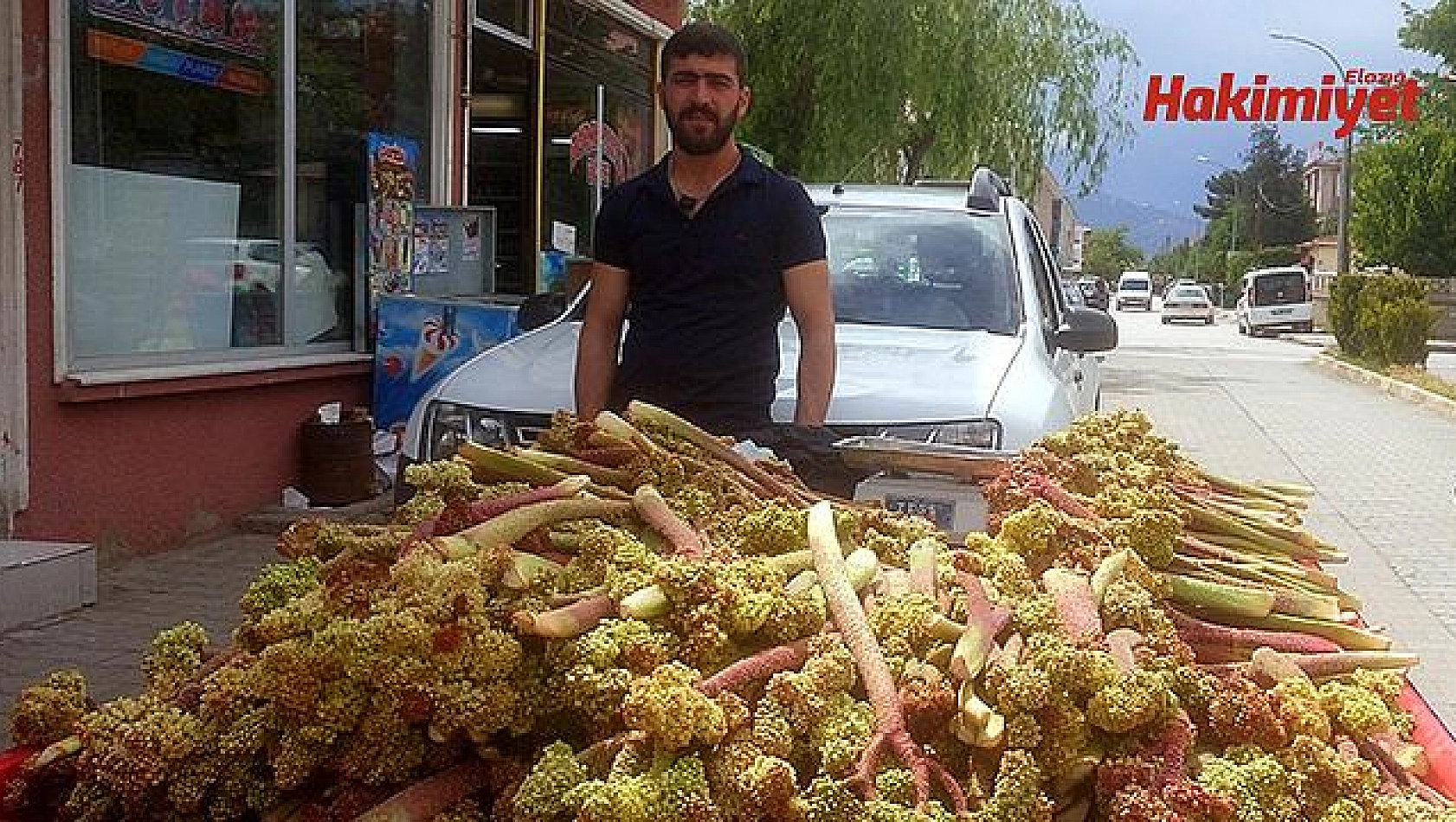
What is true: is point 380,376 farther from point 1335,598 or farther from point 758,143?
point 758,143

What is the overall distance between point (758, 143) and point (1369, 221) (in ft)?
111

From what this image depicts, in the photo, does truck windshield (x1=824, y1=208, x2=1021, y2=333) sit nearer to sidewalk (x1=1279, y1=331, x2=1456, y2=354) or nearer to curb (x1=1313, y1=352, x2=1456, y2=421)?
curb (x1=1313, y1=352, x2=1456, y2=421)

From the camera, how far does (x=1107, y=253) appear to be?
128875 mm

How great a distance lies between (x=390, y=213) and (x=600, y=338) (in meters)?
5.41

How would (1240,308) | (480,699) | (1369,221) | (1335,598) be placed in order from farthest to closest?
(1240,308), (1369,221), (1335,598), (480,699)

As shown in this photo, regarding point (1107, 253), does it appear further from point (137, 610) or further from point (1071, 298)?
point (137, 610)

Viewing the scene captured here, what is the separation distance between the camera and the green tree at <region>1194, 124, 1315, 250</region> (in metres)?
110

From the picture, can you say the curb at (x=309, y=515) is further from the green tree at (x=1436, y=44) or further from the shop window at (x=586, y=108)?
the green tree at (x=1436, y=44)

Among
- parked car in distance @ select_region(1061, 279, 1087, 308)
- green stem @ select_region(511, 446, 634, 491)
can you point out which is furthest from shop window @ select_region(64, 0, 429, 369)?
green stem @ select_region(511, 446, 634, 491)

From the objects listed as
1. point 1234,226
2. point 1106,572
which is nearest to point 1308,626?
point 1106,572

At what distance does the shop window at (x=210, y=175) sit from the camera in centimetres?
696

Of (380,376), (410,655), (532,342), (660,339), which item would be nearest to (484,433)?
(532,342)

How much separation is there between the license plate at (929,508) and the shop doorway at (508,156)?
8.46m

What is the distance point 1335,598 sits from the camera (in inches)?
Answer: 109
